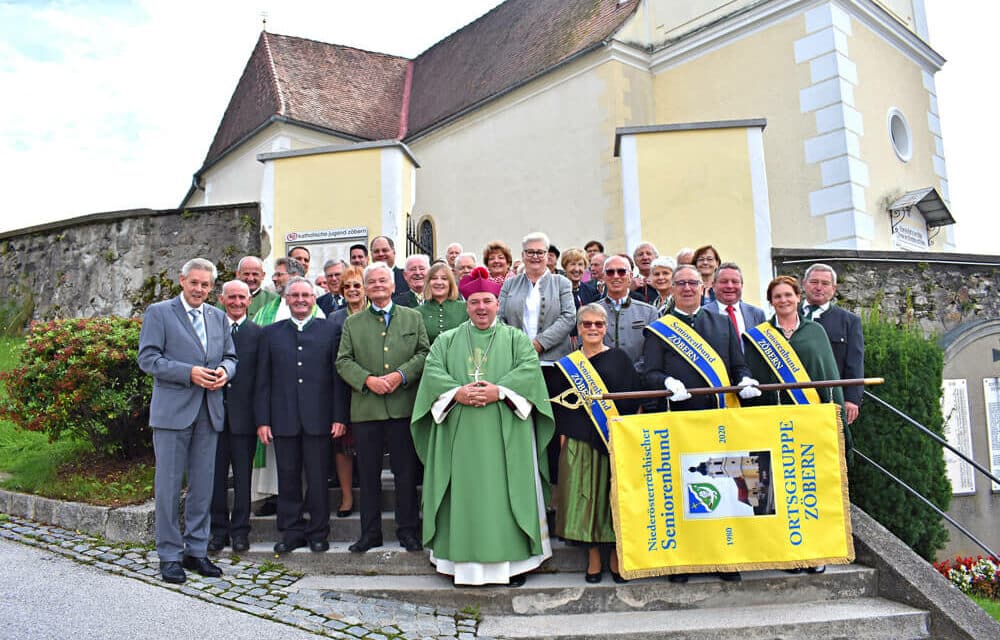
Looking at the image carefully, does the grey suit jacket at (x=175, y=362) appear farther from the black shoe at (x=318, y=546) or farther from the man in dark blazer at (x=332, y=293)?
the man in dark blazer at (x=332, y=293)

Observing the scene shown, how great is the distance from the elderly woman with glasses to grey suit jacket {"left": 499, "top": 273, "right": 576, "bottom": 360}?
0.50 meters

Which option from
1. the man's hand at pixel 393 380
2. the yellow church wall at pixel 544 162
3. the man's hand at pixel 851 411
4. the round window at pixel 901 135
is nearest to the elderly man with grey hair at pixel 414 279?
the man's hand at pixel 393 380

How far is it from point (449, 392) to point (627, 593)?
1715 millimetres

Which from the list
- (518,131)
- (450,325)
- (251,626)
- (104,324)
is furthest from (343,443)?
(518,131)

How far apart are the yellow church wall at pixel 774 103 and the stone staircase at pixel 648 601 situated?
31.6ft

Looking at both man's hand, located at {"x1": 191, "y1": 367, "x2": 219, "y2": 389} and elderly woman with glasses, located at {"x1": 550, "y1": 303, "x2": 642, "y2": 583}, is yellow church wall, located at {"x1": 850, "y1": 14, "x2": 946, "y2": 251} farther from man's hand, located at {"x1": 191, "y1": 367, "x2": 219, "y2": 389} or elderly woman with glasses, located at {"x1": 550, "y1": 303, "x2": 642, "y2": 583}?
man's hand, located at {"x1": 191, "y1": 367, "x2": 219, "y2": 389}

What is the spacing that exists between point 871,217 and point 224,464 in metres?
12.0

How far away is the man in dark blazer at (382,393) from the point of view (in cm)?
521

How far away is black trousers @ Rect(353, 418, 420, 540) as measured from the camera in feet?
17.0

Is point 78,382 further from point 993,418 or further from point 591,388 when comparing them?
point 993,418

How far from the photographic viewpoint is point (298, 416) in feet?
17.4

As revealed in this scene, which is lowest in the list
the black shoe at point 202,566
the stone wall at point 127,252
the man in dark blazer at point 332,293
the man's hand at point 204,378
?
the black shoe at point 202,566

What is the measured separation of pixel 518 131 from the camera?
16734mm

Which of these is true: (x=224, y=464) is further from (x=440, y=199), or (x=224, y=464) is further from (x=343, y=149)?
(x=440, y=199)
